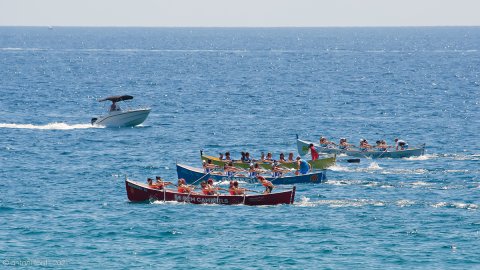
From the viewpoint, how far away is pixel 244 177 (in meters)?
63.2

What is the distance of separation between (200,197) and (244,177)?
318 inches

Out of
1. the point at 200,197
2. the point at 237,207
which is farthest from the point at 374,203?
the point at 200,197

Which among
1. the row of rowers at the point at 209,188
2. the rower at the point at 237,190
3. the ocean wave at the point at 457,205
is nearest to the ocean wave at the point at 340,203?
the row of rowers at the point at 209,188

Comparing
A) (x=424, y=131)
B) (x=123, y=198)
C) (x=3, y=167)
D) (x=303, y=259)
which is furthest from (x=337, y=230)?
(x=424, y=131)

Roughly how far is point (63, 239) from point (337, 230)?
546 inches

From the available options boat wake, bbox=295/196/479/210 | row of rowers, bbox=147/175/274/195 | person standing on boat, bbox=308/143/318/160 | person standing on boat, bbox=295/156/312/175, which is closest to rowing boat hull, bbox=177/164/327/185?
person standing on boat, bbox=295/156/312/175

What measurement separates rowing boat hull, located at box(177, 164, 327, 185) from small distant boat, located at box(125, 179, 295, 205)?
6.89 m

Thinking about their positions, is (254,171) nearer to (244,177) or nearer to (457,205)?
(244,177)

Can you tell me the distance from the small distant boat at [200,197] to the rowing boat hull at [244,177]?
6.89 m

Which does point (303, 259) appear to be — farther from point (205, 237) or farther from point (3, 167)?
point (3, 167)

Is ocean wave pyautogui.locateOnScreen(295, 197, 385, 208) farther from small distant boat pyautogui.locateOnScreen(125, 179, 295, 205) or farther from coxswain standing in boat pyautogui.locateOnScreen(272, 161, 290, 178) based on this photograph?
coxswain standing in boat pyautogui.locateOnScreen(272, 161, 290, 178)

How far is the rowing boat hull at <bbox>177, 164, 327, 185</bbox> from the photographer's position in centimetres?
6244

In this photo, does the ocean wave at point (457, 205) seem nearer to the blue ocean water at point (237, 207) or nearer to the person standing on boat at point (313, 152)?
the blue ocean water at point (237, 207)

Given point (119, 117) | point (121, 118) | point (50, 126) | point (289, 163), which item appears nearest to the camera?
point (289, 163)
